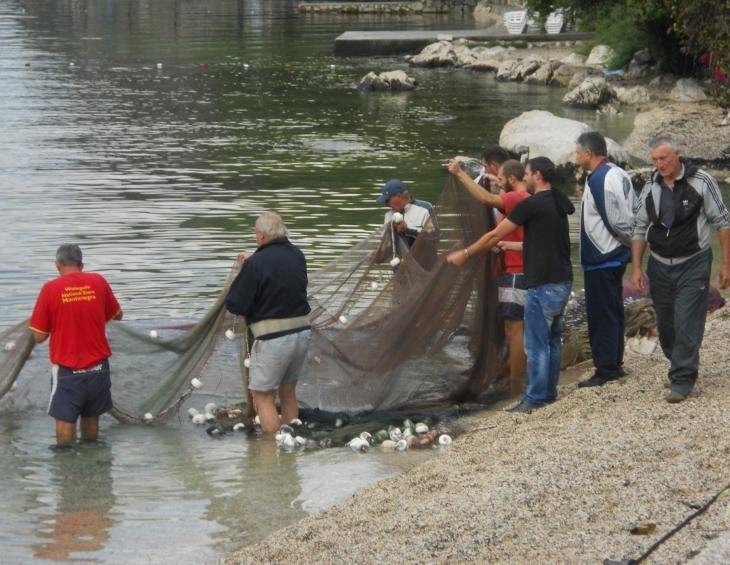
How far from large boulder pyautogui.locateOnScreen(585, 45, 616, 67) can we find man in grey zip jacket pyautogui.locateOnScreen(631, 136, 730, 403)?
31578 millimetres

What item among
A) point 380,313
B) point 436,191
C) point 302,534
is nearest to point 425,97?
point 436,191

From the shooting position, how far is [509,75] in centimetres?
4000

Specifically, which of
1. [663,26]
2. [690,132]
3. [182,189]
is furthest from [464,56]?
[182,189]

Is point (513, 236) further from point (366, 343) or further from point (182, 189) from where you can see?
point (182, 189)

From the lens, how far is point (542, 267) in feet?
30.7

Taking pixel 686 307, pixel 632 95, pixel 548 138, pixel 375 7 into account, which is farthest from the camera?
pixel 375 7

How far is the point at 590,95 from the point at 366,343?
2418 cm

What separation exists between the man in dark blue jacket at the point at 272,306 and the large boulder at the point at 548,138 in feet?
44.1

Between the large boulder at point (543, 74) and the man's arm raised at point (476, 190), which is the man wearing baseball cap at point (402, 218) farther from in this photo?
the large boulder at point (543, 74)

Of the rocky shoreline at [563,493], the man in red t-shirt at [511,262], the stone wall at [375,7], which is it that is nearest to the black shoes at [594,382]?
the rocky shoreline at [563,493]

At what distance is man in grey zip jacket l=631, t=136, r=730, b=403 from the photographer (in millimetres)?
8367

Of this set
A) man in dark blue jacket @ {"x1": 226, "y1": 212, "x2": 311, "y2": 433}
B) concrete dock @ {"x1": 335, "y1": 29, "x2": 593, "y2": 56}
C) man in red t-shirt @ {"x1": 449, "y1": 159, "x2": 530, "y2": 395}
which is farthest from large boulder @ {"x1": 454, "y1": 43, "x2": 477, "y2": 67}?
man in dark blue jacket @ {"x1": 226, "y1": 212, "x2": 311, "y2": 433}

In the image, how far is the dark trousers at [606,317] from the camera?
9.46m

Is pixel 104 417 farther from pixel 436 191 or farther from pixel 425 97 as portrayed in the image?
pixel 425 97
